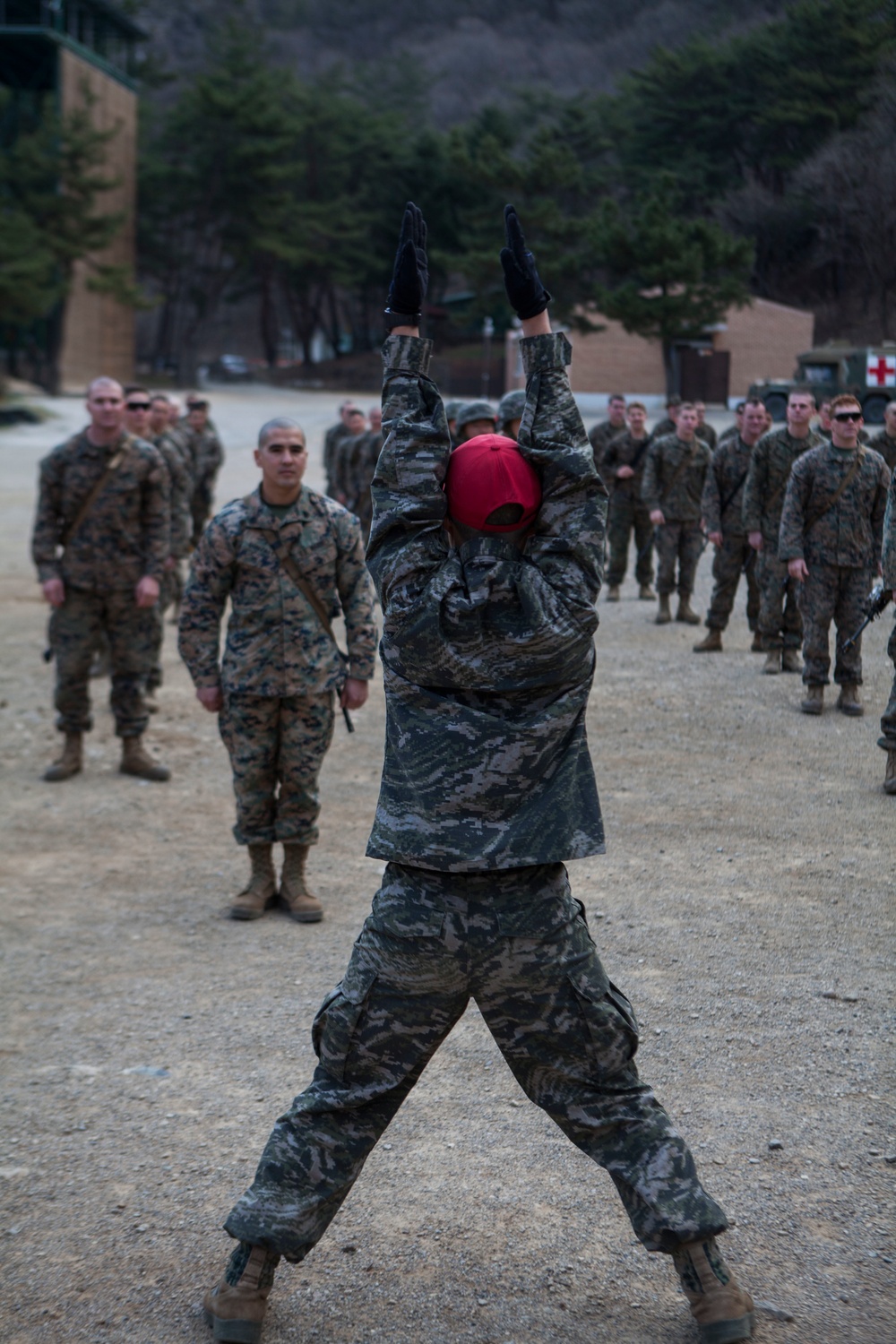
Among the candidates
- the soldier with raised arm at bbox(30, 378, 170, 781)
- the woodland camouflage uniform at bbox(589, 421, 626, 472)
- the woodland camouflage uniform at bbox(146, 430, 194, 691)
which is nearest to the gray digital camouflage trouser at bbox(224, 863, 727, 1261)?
the soldier with raised arm at bbox(30, 378, 170, 781)

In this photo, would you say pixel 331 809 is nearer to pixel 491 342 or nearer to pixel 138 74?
pixel 491 342

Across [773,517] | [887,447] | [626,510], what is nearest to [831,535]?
[773,517]

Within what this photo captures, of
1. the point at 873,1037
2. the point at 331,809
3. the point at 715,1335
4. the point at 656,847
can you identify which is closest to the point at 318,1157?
the point at 715,1335

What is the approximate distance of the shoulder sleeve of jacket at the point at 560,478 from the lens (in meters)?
2.87

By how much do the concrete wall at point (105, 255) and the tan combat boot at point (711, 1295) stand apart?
51141 mm

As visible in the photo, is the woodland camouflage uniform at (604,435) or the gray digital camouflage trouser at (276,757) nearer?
the gray digital camouflage trouser at (276,757)

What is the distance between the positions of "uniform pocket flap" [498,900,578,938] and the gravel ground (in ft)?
2.94

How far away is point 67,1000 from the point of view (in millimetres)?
5133

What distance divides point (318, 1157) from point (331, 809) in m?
4.75

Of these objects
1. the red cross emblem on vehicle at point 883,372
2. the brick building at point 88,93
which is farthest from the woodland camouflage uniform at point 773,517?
the brick building at point 88,93

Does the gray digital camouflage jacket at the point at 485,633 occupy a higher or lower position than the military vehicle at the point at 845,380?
lower

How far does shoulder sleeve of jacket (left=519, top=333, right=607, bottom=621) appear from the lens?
2.87 meters

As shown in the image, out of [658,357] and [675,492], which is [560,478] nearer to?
[675,492]

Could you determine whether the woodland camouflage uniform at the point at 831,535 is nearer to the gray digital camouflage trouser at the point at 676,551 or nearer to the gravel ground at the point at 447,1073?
the gravel ground at the point at 447,1073
